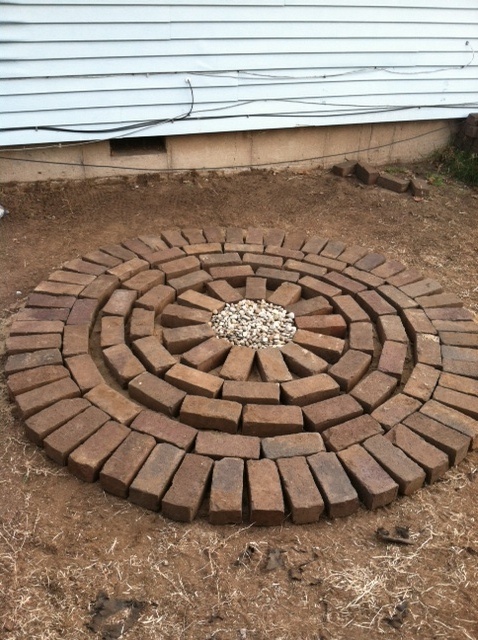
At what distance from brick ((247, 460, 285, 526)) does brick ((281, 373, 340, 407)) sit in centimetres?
51

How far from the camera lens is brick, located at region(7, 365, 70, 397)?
296cm

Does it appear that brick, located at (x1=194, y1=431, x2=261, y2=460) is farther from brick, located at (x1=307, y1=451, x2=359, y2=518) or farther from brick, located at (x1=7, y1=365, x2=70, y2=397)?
brick, located at (x1=7, y1=365, x2=70, y2=397)

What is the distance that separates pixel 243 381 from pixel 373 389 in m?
0.72

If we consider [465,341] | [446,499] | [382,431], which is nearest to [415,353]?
[465,341]

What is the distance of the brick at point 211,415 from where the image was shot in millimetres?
2812

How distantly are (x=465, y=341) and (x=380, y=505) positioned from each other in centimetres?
142

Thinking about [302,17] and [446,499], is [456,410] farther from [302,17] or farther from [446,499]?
[302,17]

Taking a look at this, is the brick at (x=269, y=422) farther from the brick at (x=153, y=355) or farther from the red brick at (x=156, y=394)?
the brick at (x=153, y=355)

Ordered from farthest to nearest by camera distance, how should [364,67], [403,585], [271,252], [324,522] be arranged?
[364,67] → [271,252] → [324,522] → [403,585]

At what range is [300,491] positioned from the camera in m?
2.46

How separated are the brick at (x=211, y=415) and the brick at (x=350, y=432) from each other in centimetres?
46

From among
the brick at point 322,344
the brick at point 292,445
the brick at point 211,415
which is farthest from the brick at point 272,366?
the brick at point 292,445

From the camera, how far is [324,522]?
246 centimetres

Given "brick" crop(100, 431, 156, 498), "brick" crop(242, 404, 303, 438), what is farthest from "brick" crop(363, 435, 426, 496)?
"brick" crop(100, 431, 156, 498)
